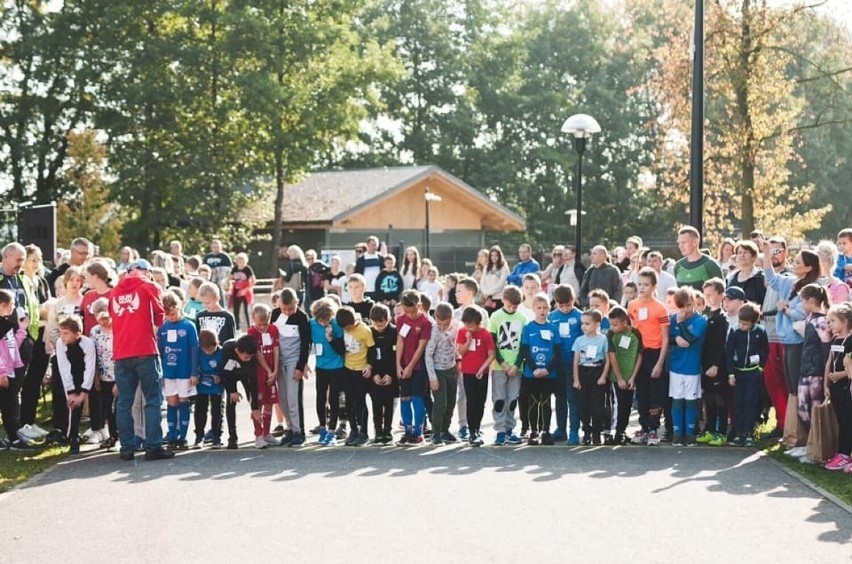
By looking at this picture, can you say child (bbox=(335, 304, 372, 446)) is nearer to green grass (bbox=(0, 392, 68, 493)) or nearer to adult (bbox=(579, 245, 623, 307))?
green grass (bbox=(0, 392, 68, 493))

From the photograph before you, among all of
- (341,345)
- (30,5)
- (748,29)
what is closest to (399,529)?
(341,345)

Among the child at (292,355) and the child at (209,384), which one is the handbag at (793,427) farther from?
the child at (209,384)

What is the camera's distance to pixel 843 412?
1011 cm

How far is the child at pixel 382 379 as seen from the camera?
1180cm

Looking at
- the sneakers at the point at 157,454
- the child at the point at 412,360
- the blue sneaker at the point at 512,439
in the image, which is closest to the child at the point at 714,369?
the blue sneaker at the point at 512,439

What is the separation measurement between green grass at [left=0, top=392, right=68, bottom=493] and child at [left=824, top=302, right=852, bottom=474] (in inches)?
279

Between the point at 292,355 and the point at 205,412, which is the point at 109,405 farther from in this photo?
the point at 292,355

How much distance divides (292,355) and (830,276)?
5692 millimetres

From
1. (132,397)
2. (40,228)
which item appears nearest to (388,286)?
(40,228)

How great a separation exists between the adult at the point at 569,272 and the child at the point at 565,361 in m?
5.34

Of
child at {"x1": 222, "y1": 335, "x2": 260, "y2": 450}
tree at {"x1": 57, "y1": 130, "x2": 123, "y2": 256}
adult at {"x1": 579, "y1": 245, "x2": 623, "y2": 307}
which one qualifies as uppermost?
tree at {"x1": 57, "y1": 130, "x2": 123, "y2": 256}

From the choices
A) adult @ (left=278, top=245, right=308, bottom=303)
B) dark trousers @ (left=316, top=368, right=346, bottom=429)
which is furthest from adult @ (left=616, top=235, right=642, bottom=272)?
adult @ (left=278, top=245, right=308, bottom=303)

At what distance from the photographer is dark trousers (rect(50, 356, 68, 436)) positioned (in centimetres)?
1174

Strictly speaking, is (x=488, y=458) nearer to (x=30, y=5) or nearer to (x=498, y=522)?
(x=498, y=522)
